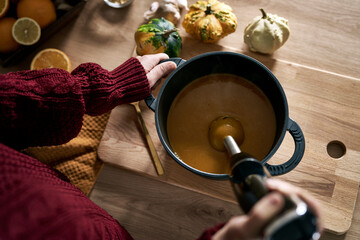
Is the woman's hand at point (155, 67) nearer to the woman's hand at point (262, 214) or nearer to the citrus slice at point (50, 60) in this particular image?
the citrus slice at point (50, 60)

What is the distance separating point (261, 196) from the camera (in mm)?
411

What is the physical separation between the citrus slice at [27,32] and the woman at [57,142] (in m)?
0.31

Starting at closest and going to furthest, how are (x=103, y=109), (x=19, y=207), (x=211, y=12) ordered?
(x=19, y=207)
(x=103, y=109)
(x=211, y=12)

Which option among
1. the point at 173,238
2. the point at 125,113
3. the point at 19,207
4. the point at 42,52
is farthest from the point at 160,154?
the point at 42,52

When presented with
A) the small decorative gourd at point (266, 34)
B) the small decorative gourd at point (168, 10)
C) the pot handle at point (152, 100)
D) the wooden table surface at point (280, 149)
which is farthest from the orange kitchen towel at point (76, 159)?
the small decorative gourd at point (266, 34)

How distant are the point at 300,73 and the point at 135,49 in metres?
0.44

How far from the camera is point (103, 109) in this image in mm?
707

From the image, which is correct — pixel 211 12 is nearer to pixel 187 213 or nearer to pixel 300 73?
pixel 300 73

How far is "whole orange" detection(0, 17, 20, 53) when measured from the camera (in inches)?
35.7

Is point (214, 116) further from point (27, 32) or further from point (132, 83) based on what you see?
point (27, 32)

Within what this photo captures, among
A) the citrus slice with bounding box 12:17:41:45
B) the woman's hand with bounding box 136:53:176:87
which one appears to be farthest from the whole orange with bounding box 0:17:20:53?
the woman's hand with bounding box 136:53:176:87

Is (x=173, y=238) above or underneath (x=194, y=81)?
underneath

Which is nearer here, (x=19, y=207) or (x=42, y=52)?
(x=19, y=207)

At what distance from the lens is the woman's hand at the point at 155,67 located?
0.71 metres
